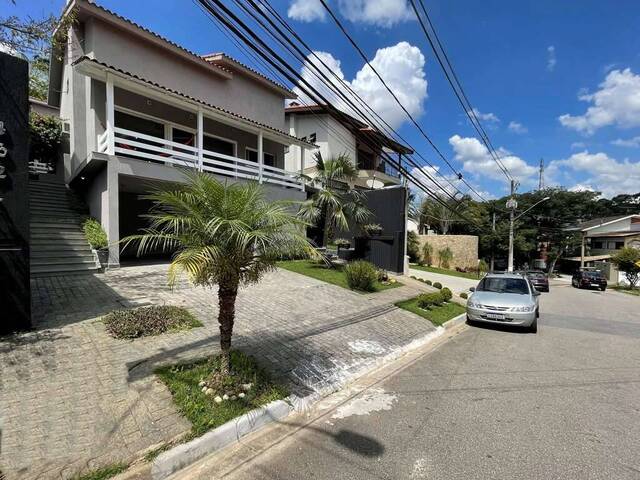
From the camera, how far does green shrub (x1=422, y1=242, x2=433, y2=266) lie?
95.0 ft

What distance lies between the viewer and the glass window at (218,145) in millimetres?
15969

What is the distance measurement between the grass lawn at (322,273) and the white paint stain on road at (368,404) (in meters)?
6.58

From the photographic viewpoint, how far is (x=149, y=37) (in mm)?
13273

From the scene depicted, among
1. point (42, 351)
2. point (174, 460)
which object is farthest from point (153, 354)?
point (174, 460)

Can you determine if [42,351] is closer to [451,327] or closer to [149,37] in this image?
[451,327]

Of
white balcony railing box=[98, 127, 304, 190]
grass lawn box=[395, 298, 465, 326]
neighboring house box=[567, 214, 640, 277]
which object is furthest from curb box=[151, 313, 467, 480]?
neighboring house box=[567, 214, 640, 277]

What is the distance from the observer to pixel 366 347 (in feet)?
22.1

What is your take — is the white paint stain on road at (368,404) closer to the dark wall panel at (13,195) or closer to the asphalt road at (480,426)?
the asphalt road at (480,426)

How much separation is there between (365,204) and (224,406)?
15304 mm

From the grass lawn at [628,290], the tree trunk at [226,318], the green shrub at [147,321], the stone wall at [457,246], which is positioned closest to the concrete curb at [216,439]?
the tree trunk at [226,318]

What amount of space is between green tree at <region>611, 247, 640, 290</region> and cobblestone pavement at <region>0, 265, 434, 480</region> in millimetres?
29547

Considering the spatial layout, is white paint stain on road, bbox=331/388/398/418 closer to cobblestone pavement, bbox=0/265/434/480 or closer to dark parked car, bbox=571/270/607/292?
cobblestone pavement, bbox=0/265/434/480

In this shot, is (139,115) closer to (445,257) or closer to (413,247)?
(413,247)

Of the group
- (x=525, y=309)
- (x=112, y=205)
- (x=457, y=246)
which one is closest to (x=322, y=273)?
(x=525, y=309)
